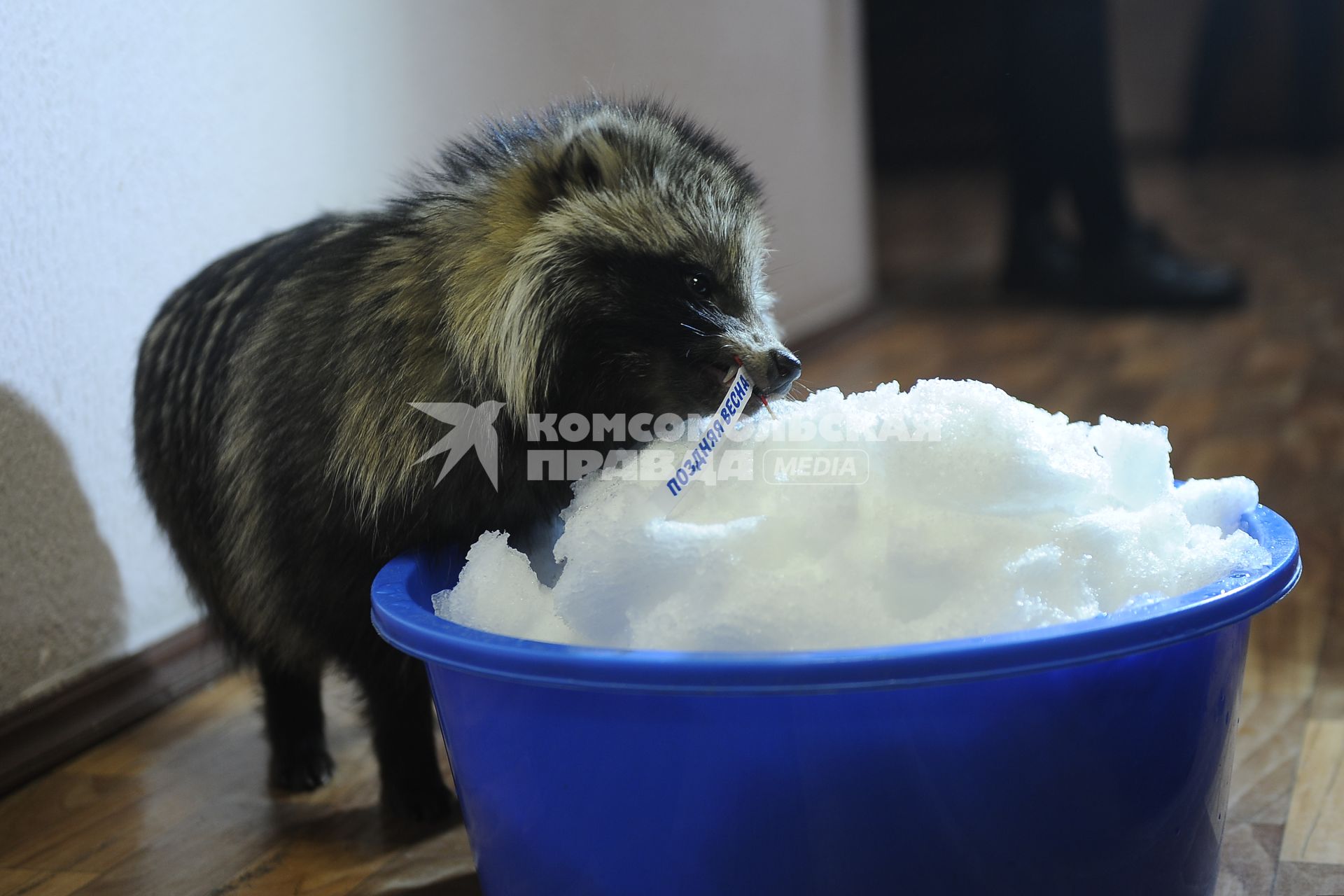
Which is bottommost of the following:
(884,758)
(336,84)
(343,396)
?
(884,758)

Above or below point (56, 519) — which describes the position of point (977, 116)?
below

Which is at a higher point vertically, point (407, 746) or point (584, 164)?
point (584, 164)

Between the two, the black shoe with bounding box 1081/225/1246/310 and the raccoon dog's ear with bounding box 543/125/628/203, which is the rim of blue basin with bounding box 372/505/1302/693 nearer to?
the raccoon dog's ear with bounding box 543/125/628/203

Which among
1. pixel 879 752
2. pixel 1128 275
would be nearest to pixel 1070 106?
pixel 1128 275

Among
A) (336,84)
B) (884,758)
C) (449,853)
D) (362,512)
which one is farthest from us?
(336,84)

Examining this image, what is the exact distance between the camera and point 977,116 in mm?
4043

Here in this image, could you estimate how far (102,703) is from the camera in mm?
1409

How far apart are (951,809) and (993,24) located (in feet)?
11.1

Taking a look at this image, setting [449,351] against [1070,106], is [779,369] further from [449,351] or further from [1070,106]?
[1070,106]

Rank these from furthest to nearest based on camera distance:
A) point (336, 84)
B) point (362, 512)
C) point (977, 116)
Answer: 1. point (977, 116)
2. point (336, 84)
3. point (362, 512)

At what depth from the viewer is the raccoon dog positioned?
951 mm

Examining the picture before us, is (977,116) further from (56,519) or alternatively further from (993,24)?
(56,519)

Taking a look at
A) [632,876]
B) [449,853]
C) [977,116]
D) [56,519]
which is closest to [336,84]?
[56,519]

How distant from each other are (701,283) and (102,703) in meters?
0.90
